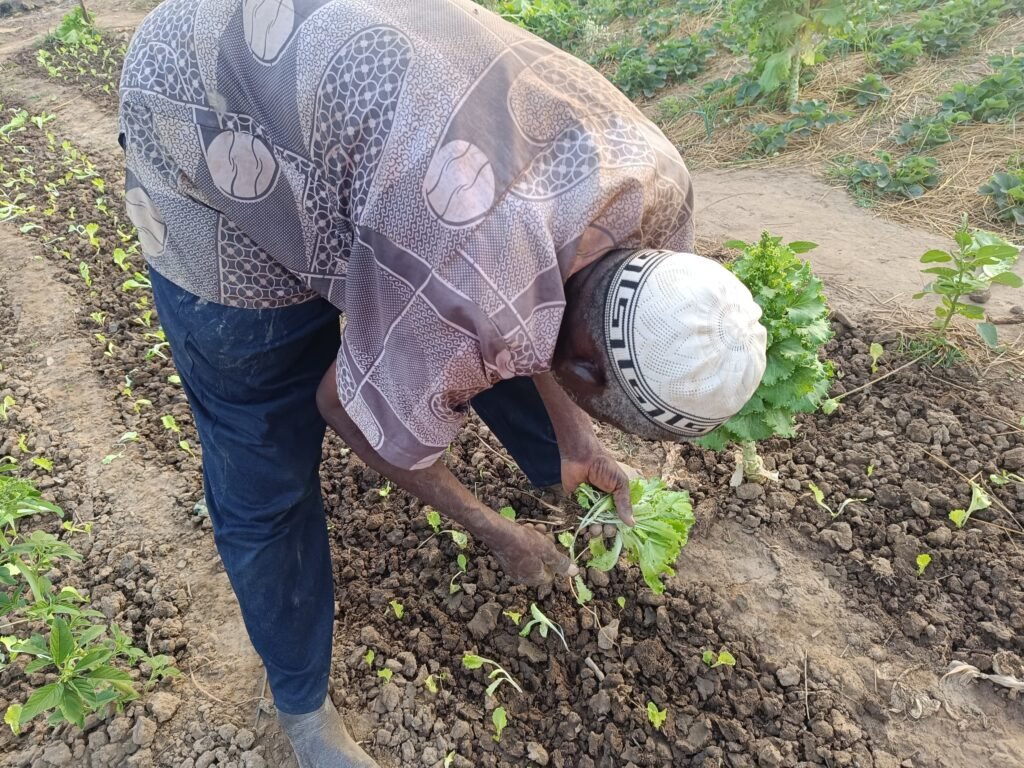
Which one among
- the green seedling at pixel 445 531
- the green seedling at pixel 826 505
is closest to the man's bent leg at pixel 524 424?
the green seedling at pixel 445 531

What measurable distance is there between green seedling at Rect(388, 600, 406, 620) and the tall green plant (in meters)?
3.92

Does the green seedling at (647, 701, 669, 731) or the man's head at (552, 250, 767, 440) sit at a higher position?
the man's head at (552, 250, 767, 440)

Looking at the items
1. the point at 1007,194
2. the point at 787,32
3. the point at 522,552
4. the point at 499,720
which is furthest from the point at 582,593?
the point at 787,32

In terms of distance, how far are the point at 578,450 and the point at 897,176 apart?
10.2 ft

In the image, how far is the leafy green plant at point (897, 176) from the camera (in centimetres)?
390

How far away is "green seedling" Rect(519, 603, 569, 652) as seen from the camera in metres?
2.17

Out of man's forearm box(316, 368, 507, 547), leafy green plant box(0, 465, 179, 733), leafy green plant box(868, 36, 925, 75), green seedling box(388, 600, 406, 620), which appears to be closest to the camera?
man's forearm box(316, 368, 507, 547)

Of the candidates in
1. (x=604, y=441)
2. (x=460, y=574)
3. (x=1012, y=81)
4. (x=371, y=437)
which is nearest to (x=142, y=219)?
(x=371, y=437)

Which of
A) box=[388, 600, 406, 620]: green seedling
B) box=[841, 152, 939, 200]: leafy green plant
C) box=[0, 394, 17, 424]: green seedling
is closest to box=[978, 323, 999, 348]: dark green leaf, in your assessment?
box=[841, 152, 939, 200]: leafy green plant

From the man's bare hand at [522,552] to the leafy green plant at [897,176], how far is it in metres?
3.21

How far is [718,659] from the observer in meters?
2.06

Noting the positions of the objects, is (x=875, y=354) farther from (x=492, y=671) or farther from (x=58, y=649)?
(x=58, y=649)

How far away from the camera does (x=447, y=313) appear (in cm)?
119

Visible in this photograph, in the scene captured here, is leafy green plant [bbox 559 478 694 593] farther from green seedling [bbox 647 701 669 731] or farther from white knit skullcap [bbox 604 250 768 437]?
white knit skullcap [bbox 604 250 768 437]
